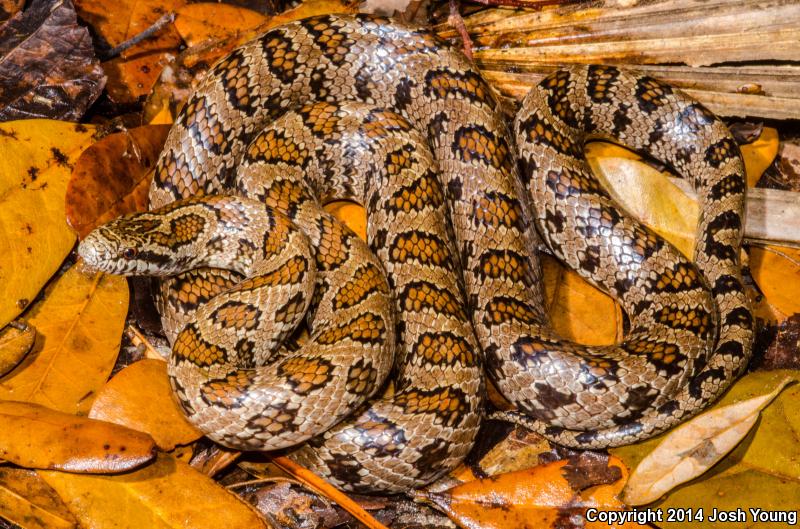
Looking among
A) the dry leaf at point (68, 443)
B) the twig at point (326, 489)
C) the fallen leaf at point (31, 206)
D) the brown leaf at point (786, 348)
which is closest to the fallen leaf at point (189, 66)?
the fallen leaf at point (31, 206)

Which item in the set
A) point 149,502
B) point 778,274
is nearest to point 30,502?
point 149,502

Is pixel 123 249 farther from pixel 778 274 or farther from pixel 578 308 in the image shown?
pixel 778 274

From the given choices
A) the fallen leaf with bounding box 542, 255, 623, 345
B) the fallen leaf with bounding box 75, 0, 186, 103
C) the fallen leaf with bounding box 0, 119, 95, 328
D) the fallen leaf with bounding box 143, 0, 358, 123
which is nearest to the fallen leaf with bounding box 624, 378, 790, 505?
the fallen leaf with bounding box 542, 255, 623, 345

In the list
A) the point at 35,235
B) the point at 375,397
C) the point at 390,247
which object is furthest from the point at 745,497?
the point at 35,235

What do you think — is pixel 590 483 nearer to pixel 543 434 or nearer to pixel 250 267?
pixel 543 434

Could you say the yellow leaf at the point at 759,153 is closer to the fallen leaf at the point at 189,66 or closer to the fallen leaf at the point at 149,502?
the fallen leaf at the point at 189,66

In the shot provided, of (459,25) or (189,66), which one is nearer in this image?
(189,66)
